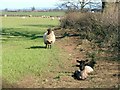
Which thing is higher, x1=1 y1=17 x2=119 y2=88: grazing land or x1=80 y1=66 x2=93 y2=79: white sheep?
x1=80 y1=66 x2=93 y2=79: white sheep

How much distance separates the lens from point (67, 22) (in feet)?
136

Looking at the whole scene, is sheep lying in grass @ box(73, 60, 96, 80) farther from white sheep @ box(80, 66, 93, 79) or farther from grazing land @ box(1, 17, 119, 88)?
grazing land @ box(1, 17, 119, 88)

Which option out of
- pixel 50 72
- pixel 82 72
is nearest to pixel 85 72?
pixel 82 72

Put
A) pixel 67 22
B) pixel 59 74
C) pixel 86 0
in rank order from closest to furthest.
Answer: pixel 59 74
pixel 67 22
pixel 86 0

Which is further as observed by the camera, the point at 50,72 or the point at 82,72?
the point at 50,72

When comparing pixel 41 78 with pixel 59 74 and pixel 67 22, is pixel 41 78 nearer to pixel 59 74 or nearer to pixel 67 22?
pixel 59 74

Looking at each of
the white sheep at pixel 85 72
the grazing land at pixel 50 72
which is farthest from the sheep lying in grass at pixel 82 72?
the grazing land at pixel 50 72

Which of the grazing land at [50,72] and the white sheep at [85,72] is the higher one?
the white sheep at [85,72]

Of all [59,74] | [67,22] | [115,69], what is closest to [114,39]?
[115,69]

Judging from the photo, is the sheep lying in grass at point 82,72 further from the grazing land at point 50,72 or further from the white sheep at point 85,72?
the grazing land at point 50,72

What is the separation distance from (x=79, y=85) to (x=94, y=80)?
0.83 metres

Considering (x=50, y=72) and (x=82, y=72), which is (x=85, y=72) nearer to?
(x=82, y=72)

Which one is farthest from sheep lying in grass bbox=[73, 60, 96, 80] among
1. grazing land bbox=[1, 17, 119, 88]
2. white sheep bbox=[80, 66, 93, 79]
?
grazing land bbox=[1, 17, 119, 88]

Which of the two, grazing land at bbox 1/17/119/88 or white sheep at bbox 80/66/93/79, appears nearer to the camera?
grazing land at bbox 1/17/119/88
